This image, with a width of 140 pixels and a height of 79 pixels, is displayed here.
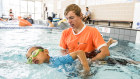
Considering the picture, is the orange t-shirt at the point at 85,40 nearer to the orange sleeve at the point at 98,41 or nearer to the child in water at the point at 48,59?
the orange sleeve at the point at 98,41

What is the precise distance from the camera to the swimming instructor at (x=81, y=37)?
206cm

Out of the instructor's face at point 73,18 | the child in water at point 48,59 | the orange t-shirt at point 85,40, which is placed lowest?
the child in water at point 48,59

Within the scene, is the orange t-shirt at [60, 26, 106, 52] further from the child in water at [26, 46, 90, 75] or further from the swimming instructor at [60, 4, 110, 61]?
the child in water at [26, 46, 90, 75]

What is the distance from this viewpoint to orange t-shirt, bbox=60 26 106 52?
6.98 feet

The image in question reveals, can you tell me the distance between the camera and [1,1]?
1983 cm

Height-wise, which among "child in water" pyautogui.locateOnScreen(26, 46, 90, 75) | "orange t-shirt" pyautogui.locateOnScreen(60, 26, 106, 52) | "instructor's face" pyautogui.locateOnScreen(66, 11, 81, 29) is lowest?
"child in water" pyautogui.locateOnScreen(26, 46, 90, 75)

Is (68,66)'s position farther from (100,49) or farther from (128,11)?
(128,11)

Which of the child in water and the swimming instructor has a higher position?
the swimming instructor

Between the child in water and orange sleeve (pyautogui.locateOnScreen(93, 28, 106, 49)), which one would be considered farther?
orange sleeve (pyautogui.locateOnScreen(93, 28, 106, 49))

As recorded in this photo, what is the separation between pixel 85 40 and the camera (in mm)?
2225

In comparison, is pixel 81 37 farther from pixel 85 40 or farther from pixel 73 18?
pixel 73 18

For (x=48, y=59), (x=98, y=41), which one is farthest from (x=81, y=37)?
(x=48, y=59)

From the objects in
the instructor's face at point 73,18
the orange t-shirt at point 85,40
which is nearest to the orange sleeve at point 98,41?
the orange t-shirt at point 85,40

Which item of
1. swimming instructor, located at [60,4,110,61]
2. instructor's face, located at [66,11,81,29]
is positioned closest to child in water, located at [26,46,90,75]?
swimming instructor, located at [60,4,110,61]
